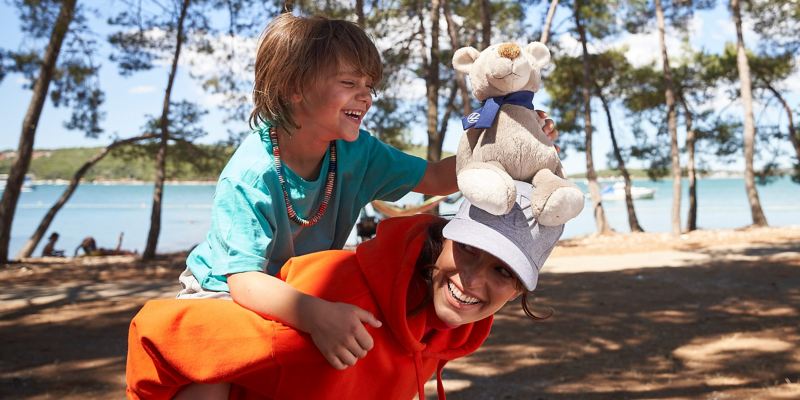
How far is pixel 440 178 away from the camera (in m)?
2.17

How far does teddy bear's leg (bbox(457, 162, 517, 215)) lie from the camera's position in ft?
4.70

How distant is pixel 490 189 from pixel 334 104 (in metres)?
0.59

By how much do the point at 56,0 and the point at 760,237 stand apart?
14470mm

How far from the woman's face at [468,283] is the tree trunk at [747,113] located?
1621 centimetres

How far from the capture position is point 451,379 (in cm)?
532

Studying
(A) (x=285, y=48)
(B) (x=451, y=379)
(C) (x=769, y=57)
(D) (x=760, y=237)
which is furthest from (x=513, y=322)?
(C) (x=769, y=57)

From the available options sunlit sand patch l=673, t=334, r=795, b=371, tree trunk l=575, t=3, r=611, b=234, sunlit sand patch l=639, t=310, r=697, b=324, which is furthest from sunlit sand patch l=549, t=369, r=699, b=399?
tree trunk l=575, t=3, r=611, b=234

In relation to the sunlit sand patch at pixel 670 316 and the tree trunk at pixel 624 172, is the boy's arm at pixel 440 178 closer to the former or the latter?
the sunlit sand patch at pixel 670 316

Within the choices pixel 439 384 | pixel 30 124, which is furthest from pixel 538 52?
pixel 30 124

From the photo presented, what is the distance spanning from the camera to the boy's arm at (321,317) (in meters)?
1.50

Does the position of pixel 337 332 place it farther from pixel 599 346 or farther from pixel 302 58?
pixel 599 346

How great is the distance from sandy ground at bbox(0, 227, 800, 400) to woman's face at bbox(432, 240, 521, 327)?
3491mm

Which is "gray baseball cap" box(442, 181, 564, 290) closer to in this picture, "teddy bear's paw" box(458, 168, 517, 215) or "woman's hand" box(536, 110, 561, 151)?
"teddy bear's paw" box(458, 168, 517, 215)

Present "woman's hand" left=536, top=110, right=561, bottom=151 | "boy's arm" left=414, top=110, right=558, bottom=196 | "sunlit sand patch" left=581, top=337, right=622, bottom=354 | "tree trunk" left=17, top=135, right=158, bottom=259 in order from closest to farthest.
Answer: "woman's hand" left=536, top=110, right=561, bottom=151 → "boy's arm" left=414, top=110, right=558, bottom=196 → "sunlit sand patch" left=581, top=337, right=622, bottom=354 → "tree trunk" left=17, top=135, right=158, bottom=259
